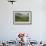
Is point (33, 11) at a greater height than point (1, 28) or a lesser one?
greater

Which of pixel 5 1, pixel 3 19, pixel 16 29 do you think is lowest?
pixel 16 29

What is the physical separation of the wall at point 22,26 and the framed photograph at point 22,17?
12cm

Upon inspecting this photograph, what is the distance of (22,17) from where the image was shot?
5387mm

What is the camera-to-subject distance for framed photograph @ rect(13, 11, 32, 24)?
5.37 meters

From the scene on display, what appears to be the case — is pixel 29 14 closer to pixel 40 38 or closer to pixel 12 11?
pixel 12 11

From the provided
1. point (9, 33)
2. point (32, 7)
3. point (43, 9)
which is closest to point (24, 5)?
point (32, 7)

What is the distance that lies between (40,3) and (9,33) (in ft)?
5.74

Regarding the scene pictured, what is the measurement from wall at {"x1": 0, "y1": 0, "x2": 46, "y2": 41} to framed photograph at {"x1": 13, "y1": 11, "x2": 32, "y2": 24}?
0.40 feet

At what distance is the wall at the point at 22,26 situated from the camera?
211 inches

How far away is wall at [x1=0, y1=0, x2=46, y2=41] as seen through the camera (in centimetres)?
536

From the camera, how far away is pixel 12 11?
541 centimetres

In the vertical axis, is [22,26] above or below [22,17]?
below

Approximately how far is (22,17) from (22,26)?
365 millimetres

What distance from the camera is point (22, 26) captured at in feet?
17.7
